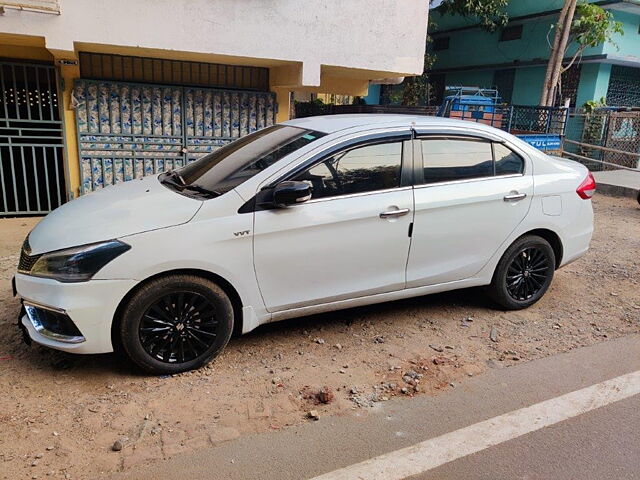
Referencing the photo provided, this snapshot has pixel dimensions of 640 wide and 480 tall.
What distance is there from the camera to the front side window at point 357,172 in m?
3.83

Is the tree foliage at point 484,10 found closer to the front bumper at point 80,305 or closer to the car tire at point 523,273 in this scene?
the car tire at point 523,273

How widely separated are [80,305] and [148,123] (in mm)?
5774

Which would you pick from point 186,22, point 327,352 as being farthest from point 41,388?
point 186,22

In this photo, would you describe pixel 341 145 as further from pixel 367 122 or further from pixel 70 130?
pixel 70 130

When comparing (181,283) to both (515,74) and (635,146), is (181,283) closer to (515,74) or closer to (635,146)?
(635,146)

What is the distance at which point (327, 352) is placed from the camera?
4000 millimetres

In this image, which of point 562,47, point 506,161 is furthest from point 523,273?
point 562,47

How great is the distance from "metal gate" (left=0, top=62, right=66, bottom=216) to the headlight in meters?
5.25

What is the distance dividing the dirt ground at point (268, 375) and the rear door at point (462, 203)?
556 mm

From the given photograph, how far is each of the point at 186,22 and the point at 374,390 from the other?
5.64 m

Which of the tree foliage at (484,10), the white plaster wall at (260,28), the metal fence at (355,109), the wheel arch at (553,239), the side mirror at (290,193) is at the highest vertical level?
the tree foliage at (484,10)

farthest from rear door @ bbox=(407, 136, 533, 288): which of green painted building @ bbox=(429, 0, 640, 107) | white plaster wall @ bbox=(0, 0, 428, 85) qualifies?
green painted building @ bbox=(429, 0, 640, 107)

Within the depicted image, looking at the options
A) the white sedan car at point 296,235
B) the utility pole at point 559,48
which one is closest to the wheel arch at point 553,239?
the white sedan car at point 296,235

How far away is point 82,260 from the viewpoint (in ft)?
10.5
